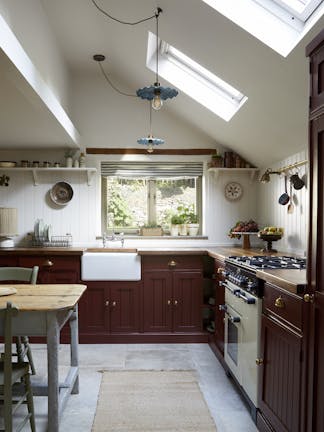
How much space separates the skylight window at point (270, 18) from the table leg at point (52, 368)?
202 cm

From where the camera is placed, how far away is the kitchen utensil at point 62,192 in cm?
459

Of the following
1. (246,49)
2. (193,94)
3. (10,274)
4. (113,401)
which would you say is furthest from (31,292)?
(193,94)

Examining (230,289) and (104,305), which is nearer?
(230,289)

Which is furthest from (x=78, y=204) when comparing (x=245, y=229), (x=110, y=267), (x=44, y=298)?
(x=44, y=298)

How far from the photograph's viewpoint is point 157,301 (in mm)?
4031

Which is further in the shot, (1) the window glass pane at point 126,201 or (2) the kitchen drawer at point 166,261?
(1) the window glass pane at point 126,201

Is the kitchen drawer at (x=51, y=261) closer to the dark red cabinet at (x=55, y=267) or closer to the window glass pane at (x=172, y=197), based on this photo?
the dark red cabinet at (x=55, y=267)

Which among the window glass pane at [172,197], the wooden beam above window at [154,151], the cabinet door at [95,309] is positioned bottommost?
the cabinet door at [95,309]

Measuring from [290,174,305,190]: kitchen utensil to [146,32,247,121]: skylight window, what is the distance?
2.59 ft

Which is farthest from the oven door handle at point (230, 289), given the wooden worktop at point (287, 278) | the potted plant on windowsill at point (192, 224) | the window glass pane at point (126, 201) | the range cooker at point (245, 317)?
the window glass pane at point (126, 201)

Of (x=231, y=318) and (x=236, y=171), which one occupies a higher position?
(x=236, y=171)

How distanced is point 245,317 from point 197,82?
2.26m

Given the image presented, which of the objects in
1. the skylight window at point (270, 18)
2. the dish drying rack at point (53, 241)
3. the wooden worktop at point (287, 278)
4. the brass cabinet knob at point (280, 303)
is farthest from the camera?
the dish drying rack at point (53, 241)

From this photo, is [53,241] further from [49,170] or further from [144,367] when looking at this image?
[144,367]
